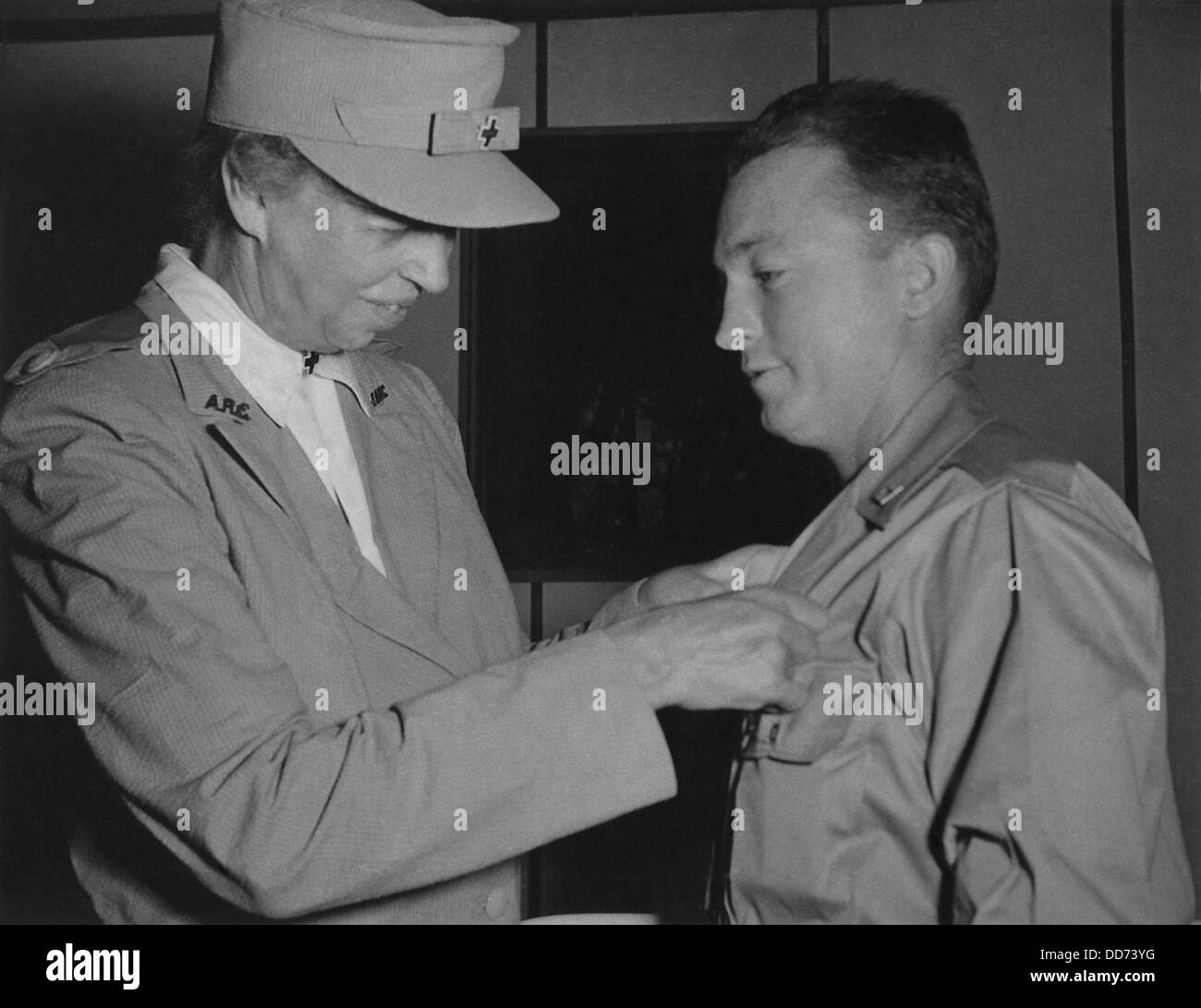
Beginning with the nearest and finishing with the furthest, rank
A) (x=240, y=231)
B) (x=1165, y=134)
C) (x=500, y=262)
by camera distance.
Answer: (x=240, y=231) → (x=1165, y=134) → (x=500, y=262)

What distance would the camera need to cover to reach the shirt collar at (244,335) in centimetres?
151

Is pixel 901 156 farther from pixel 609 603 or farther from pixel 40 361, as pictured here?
pixel 40 361

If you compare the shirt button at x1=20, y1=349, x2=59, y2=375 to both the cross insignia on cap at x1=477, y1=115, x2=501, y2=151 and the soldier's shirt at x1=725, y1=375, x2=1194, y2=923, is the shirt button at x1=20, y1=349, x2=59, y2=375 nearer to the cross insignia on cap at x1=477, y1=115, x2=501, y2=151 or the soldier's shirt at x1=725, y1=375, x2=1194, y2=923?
the cross insignia on cap at x1=477, y1=115, x2=501, y2=151

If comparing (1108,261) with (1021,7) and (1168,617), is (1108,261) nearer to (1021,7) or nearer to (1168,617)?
(1021,7)

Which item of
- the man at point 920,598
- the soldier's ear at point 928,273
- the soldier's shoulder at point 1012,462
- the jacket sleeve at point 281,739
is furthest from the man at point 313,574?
the soldier's ear at point 928,273

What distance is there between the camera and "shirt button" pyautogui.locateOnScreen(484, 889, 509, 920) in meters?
1.60

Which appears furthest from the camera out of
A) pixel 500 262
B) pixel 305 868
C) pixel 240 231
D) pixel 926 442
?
pixel 500 262

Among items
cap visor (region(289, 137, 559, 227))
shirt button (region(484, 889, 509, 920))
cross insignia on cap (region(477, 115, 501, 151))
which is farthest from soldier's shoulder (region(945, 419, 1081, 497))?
shirt button (region(484, 889, 509, 920))

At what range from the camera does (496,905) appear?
160cm

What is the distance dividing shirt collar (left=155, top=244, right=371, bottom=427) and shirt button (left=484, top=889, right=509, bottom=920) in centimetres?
64

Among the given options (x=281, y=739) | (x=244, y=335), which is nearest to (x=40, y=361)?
(x=244, y=335)
